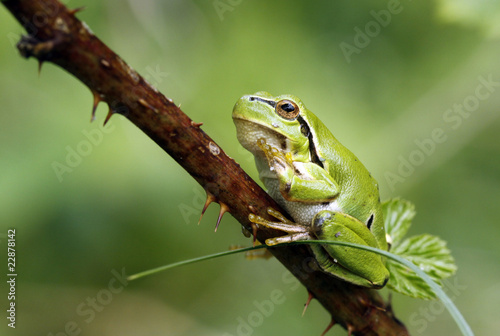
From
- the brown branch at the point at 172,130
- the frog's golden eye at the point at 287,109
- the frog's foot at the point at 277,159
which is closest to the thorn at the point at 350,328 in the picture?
the brown branch at the point at 172,130

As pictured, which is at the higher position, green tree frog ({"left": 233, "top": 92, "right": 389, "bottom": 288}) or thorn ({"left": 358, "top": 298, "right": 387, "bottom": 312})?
green tree frog ({"left": 233, "top": 92, "right": 389, "bottom": 288})

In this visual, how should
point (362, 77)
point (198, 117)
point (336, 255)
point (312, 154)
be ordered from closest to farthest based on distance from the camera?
point (336, 255), point (312, 154), point (198, 117), point (362, 77)

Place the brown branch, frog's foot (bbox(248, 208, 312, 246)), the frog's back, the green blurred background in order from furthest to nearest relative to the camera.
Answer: the green blurred background < the frog's back < frog's foot (bbox(248, 208, 312, 246)) < the brown branch

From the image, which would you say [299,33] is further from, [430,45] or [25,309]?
[25,309]

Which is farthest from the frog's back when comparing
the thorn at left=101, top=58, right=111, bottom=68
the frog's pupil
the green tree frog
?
the thorn at left=101, top=58, right=111, bottom=68

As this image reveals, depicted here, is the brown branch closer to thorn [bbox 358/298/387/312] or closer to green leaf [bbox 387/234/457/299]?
thorn [bbox 358/298/387/312]

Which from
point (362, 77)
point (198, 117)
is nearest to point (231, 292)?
point (198, 117)

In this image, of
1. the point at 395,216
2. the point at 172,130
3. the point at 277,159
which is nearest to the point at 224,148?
the point at 277,159
